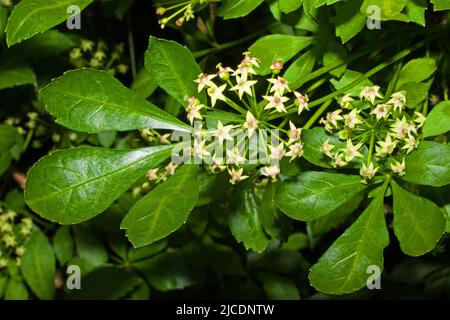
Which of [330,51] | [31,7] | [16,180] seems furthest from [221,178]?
[16,180]

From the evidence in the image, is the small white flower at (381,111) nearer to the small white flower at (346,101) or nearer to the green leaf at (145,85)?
the small white flower at (346,101)

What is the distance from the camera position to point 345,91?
3.70 ft

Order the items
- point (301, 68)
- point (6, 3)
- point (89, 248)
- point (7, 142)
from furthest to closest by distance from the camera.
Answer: point (89, 248) → point (7, 142) → point (6, 3) → point (301, 68)

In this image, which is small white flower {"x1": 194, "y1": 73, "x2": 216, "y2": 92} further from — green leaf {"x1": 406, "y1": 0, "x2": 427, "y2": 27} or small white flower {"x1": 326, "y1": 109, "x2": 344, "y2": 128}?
green leaf {"x1": 406, "y1": 0, "x2": 427, "y2": 27}

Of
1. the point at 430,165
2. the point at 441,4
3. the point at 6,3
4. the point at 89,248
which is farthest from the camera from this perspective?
the point at 89,248

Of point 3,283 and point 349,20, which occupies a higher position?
point 349,20

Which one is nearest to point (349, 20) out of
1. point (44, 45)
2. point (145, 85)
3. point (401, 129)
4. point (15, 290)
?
point (401, 129)

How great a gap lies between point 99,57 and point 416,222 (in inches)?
42.7

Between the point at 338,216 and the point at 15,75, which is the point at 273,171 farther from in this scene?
the point at 15,75

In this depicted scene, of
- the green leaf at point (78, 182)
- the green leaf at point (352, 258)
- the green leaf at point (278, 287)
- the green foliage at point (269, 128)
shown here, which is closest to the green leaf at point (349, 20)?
the green foliage at point (269, 128)

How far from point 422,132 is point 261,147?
28 centimetres

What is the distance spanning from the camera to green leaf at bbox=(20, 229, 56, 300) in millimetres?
1716

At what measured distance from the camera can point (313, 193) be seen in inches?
41.7

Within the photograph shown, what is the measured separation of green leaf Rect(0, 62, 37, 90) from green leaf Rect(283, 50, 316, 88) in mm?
725
